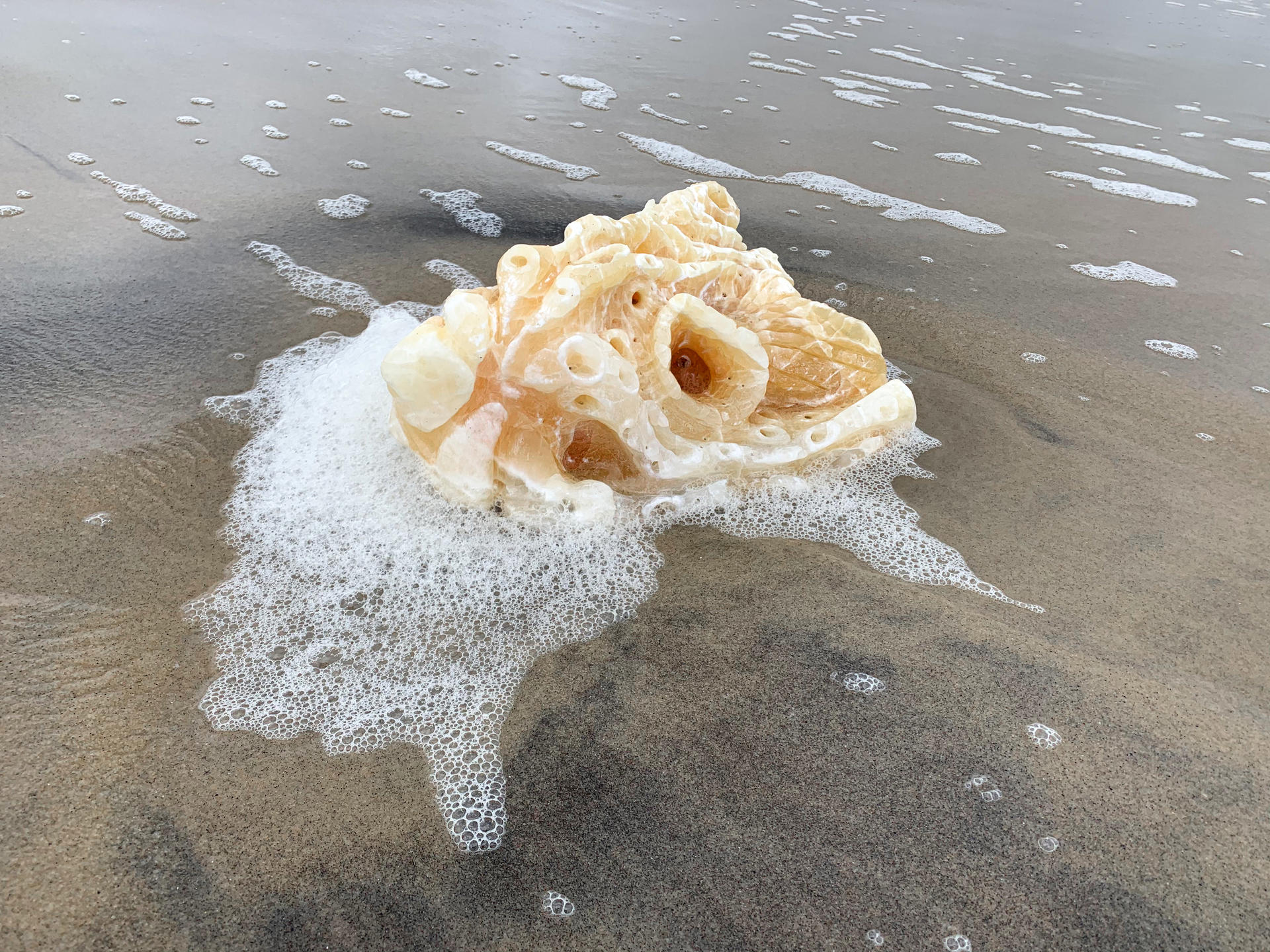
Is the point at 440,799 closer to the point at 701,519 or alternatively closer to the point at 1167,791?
the point at 701,519

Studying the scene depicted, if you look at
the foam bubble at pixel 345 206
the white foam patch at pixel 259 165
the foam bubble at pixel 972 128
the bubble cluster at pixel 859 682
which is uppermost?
→ the foam bubble at pixel 972 128

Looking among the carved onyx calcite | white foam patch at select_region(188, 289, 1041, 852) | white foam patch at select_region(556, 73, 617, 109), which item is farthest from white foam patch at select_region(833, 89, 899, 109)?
white foam patch at select_region(188, 289, 1041, 852)

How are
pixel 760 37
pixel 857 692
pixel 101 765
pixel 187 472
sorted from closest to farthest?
pixel 101 765 < pixel 857 692 < pixel 187 472 < pixel 760 37

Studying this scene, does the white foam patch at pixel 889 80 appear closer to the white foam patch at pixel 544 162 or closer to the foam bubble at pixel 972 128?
the foam bubble at pixel 972 128

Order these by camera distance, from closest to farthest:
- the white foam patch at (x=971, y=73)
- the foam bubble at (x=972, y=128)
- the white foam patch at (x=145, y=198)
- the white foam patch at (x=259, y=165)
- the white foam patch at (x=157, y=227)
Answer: the white foam patch at (x=157, y=227) < the white foam patch at (x=145, y=198) < the white foam patch at (x=259, y=165) < the foam bubble at (x=972, y=128) < the white foam patch at (x=971, y=73)

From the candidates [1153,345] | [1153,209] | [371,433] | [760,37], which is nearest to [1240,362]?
[1153,345]

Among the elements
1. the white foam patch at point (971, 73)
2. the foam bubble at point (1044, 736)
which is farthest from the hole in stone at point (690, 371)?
the white foam patch at point (971, 73)
